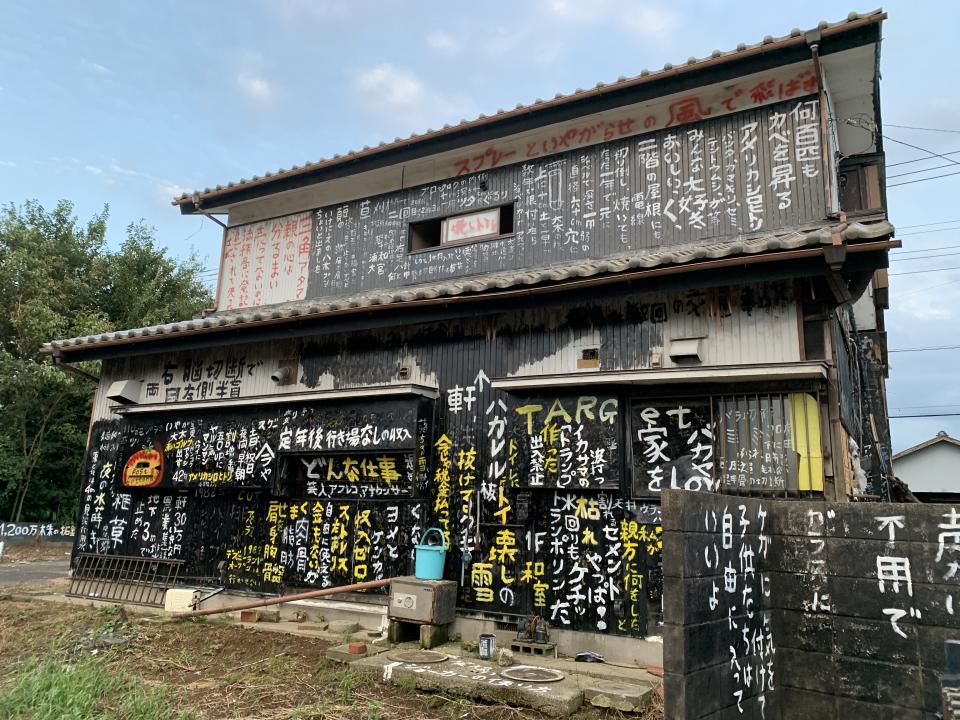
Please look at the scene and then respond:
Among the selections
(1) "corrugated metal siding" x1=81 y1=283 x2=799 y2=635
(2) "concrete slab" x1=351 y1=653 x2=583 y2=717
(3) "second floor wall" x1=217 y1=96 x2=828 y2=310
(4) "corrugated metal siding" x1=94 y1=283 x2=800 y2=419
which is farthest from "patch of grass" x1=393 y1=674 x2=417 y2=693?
(3) "second floor wall" x1=217 y1=96 x2=828 y2=310

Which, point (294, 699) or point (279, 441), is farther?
point (279, 441)

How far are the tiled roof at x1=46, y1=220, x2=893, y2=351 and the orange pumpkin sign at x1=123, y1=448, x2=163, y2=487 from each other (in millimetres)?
2029

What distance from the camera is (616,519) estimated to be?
7402 millimetres

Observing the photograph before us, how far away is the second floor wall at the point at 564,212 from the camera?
856 cm

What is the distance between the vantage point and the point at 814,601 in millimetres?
4945

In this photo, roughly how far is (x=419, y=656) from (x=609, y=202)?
667cm

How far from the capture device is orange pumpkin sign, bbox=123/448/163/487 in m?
10.9

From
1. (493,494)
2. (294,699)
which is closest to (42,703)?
(294,699)

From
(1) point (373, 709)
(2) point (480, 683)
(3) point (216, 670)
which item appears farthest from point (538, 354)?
(3) point (216, 670)

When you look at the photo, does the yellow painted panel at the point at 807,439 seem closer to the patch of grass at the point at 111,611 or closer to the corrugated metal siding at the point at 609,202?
the corrugated metal siding at the point at 609,202

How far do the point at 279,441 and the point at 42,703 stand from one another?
4642 mm

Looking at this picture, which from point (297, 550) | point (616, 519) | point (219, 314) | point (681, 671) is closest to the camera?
point (681, 671)

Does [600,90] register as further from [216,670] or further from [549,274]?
[216,670]

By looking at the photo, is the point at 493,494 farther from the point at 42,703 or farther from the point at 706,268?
the point at 42,703
